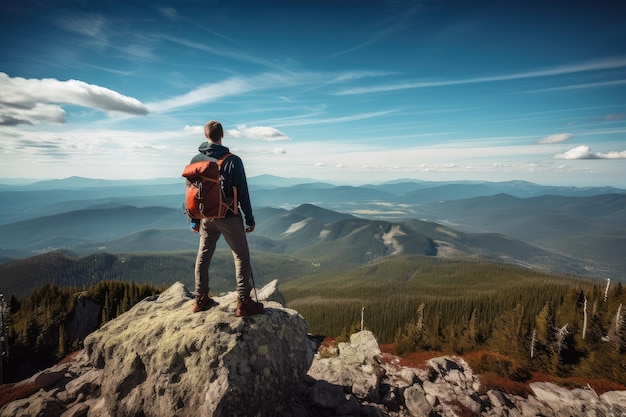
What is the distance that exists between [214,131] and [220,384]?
829cm

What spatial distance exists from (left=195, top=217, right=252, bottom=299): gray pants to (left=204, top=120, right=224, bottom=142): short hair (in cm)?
287

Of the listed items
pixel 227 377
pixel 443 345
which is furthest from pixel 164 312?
pixel 443 345

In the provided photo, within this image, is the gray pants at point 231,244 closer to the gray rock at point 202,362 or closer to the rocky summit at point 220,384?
the gray rock at point 202,362

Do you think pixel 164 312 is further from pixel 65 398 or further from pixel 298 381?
pixel 298 381

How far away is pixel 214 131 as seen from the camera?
9.47 metres

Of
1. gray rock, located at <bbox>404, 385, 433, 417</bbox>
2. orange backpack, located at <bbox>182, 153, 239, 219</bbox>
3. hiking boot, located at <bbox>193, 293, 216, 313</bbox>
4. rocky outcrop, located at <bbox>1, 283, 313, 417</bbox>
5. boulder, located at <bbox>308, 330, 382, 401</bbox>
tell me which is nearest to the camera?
orange backpack, located at <bbox>182, 153, 239, 219</bbox>

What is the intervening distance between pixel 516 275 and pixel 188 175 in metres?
199

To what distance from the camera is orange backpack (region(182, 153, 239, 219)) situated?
879 cm

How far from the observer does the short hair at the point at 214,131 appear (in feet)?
30.8

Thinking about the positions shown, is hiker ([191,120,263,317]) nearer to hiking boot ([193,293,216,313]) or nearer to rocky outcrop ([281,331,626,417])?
hiking boot ([193,293,216,313])

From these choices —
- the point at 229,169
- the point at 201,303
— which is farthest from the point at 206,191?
the point at 201,303

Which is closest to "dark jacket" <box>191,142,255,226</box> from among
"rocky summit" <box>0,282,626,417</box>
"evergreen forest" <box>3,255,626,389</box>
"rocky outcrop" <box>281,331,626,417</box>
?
"rocky summit" <box>0,282,626,417</box>

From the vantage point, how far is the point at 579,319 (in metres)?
34.8

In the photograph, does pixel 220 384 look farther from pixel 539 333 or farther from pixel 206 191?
pixel 539 333
